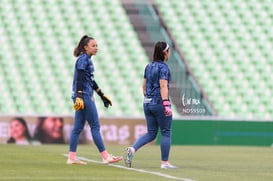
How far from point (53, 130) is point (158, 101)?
12589 millimetres

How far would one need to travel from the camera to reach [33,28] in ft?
101

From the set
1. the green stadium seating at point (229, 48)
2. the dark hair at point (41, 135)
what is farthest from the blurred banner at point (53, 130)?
the green stadium seating at point (229, 48)

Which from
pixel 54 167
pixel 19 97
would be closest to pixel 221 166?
pixel 54 167

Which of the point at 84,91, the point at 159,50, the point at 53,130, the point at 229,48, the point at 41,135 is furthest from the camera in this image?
the point at 229,48

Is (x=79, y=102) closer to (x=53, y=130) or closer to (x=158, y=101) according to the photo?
(x=158, y=101)

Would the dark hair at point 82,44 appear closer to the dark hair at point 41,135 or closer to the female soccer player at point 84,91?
the female soccer player at point 84,91

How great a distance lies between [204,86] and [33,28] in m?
6.21

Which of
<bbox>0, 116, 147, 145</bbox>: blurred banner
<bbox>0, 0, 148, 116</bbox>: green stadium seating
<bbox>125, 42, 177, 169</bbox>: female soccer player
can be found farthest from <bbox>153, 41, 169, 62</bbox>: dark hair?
<bbox>0, 0, 148, 116</bbox>: green stadium seating

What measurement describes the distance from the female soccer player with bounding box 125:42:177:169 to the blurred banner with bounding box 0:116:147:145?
1211cm

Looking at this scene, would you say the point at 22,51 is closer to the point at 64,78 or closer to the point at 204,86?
the point at 64,78

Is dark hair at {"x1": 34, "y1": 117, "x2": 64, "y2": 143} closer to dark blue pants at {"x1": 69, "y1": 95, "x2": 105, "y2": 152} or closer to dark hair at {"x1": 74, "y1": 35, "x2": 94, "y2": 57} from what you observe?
dark blue pants at {"x1": 69, "y1": 95, "x2": 105, "y2": 152}

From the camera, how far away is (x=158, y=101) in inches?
504

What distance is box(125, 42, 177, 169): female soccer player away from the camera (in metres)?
12.7

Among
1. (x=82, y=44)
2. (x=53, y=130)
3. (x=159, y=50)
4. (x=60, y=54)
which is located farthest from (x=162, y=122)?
(x=60, y=54)
